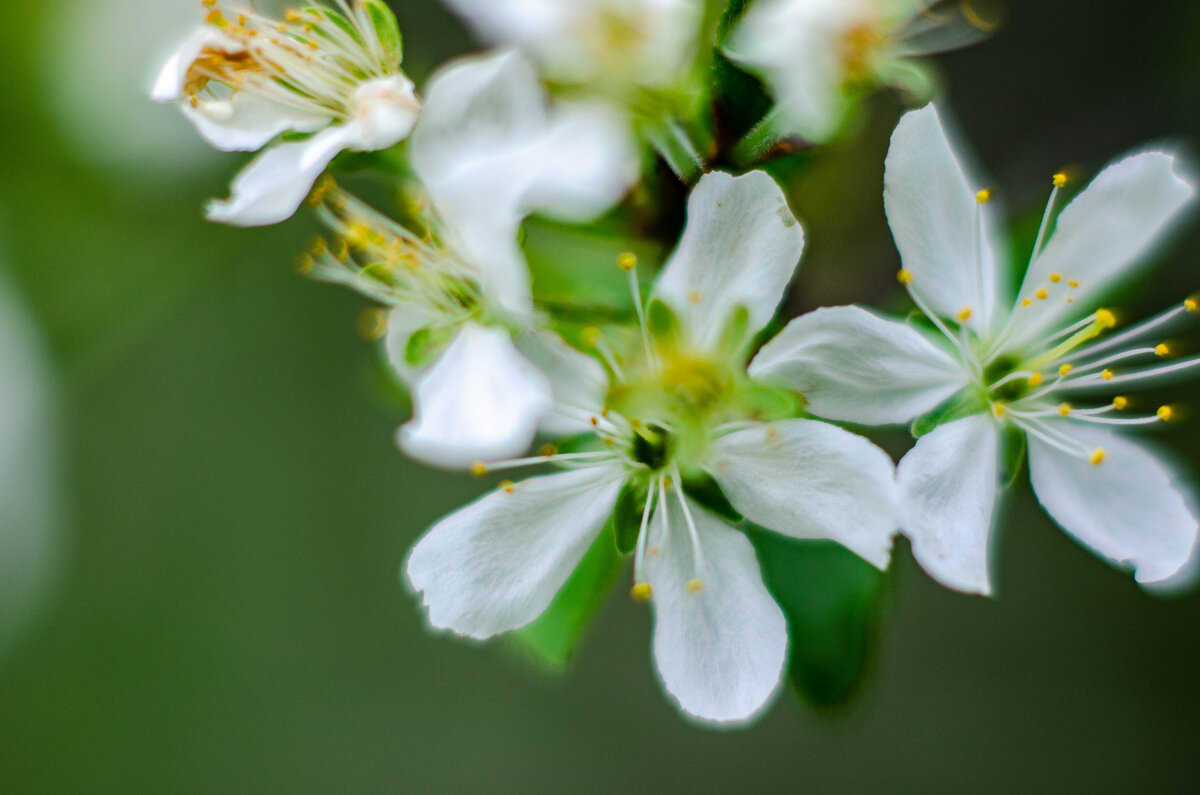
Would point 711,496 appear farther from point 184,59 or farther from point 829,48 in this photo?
point 184,59

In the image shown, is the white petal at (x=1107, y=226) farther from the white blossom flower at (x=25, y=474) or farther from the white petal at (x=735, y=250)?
the white blossom flower at (x=25, y=474)

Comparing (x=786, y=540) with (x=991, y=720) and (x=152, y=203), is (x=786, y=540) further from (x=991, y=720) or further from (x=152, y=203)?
(x=152, y=203)

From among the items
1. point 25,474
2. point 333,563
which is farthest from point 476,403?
point 25,474

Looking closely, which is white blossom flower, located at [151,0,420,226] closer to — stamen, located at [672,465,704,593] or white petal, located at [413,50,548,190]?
white petal, located at [413,50,548,190]

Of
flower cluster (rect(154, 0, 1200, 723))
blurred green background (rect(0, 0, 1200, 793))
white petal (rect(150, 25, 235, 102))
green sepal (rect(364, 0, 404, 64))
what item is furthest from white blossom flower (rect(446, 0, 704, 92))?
blurred green background (rect(0, 0, 1200, 793))

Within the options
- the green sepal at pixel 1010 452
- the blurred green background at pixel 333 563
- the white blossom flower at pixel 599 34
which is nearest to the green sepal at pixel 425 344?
the white blossom flower at pixel 599 34

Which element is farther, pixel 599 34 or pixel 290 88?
pixel 599 34
